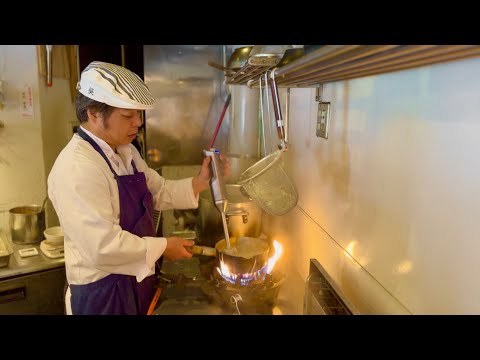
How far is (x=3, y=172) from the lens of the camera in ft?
7.00

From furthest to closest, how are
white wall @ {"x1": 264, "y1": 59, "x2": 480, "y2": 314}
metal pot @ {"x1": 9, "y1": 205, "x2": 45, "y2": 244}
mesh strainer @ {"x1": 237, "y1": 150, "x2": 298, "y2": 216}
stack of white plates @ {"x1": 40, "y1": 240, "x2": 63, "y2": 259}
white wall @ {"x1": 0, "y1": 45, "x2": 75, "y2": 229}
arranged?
1. white wall @ {"x1": 0, "y1": 45, "x2": 75, "y2": 229}
2. metal pot @ {"x1": 9, "y1": 205, "x2": 45, "y2": 244}
3. stack of white plates @ {"x1": 40, "y1": 240, "x2": 63, "y2": 259}
4. mesh strainer @ {"x1": 237, "y1": 150, "x2": 298, "y2": 216}
5. white wall @ {"x1": 264, "y1": 59, "x2": 480, "y2": 314}

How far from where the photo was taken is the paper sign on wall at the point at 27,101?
2127 mm

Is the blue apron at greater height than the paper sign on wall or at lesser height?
lesser

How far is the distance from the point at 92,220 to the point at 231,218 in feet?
2.69

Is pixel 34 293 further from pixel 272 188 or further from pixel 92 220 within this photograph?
pixel 272 188

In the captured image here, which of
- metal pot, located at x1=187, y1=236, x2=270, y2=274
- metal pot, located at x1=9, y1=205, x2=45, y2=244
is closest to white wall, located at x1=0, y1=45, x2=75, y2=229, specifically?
metal pot, located at x1=9, y1=205, x2=45, y2=244

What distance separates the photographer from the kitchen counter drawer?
1730 millimetres

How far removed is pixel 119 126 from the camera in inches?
49.1

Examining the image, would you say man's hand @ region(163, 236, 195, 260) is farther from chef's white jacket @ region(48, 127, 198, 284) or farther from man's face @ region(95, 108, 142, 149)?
man's face @ region(95, 108, 142, 149)

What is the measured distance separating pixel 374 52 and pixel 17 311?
1.91m

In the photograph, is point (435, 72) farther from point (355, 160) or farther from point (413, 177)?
point (355, 160)

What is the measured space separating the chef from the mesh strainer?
345mm
